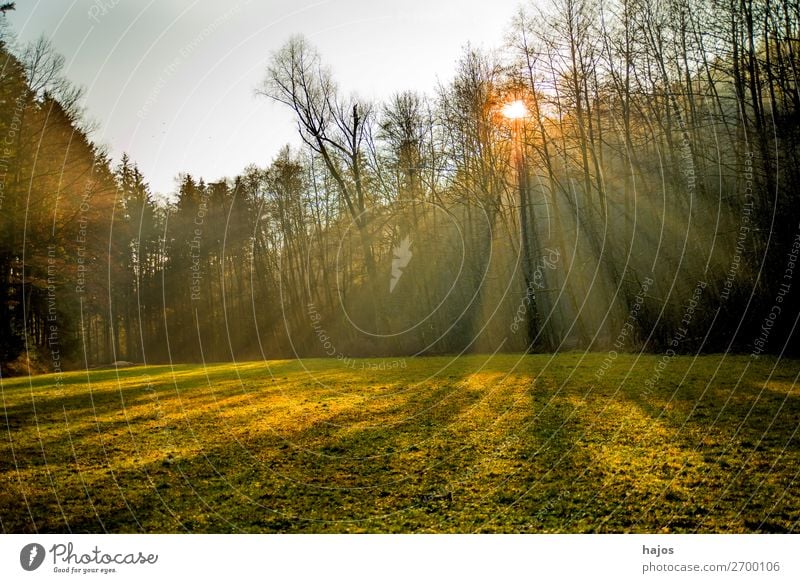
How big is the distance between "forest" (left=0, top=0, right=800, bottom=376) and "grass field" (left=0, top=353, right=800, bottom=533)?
11.2 ft

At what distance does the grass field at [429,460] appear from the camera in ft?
11.2

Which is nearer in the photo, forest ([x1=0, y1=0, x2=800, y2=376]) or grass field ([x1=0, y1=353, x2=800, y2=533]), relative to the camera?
grass field ([x1=0, y1=353, x2=800, y2=533])

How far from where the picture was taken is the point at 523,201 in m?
14.5

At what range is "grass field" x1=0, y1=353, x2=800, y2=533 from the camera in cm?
342

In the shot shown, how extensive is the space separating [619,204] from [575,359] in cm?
865

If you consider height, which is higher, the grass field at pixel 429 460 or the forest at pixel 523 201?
the forest at pixel 523 201

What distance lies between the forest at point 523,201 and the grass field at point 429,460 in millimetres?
3407

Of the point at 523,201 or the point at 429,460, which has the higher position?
the point at 523,201

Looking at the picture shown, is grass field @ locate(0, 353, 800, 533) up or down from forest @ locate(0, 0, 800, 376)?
down

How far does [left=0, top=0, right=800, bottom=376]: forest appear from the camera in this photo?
937 centimetres

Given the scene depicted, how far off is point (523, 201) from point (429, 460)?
11536 mm

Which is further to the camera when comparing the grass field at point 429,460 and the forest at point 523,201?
the forest at point 523,201

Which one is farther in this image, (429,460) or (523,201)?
(523,201)
